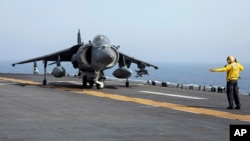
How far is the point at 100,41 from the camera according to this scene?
29.2 m

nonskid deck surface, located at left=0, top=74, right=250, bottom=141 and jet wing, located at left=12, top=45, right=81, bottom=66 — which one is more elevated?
jet wing, located at left=12, top=45, right=81, bottom=66

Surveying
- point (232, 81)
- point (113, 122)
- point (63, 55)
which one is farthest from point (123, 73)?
point (113, 122)

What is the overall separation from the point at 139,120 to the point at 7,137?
477 centimetres

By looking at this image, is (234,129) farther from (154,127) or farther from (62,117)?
(62,117)

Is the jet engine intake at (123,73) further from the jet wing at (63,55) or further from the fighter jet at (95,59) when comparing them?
the jet wing at (63,55)

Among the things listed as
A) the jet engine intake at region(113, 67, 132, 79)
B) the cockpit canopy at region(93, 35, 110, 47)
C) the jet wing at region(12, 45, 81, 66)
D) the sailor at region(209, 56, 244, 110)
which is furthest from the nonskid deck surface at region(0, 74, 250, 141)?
the jet wing at region(12, 45, 81, 66)

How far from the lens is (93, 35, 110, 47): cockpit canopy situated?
29.1 meters

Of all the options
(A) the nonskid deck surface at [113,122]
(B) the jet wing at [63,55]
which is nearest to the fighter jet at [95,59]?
(B) the jet wing at [63,55]

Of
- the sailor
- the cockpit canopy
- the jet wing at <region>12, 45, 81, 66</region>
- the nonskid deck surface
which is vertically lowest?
the nonskid deck surface

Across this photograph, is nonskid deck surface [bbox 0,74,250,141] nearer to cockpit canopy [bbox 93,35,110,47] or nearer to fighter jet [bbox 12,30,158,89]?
fighter jet [bbox 12,30,158,89]

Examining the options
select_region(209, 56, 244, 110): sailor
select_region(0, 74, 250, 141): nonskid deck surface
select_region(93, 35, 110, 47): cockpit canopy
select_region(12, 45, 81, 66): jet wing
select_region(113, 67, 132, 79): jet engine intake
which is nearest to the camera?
select_region(0, 74, 250, 141): nonskid deck surface

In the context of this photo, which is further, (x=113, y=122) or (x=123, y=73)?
(x=123, y=73)

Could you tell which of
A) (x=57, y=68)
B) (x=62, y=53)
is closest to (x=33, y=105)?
(x=57, y=68)

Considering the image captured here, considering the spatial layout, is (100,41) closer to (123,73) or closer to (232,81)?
(123,73)
